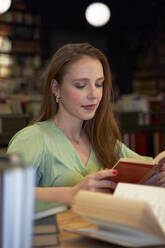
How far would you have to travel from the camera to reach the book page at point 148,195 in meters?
1.07

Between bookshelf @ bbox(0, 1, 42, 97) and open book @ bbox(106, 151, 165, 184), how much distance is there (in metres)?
6.91

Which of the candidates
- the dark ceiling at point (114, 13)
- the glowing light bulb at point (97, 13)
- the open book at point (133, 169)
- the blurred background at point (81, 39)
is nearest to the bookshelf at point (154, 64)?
the blurred background at point (81, 39)

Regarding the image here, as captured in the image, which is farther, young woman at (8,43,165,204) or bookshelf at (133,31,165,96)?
bookshelf at (133,31,165,96)

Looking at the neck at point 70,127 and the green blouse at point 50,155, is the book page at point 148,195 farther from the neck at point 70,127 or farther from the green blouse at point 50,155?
the neck at point 70,127

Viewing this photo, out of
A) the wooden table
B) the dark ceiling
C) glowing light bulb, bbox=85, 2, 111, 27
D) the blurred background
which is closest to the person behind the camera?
the wooden table

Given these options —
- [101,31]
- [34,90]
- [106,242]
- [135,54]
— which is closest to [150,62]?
[135,54]

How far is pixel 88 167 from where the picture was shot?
1.79m

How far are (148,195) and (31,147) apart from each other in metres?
0.70

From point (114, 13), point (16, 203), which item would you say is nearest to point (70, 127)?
point (16, 203)

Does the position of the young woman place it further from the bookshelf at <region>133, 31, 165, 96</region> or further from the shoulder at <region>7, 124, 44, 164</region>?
the bookshelf at <region>133, 31, 165, 96</region>

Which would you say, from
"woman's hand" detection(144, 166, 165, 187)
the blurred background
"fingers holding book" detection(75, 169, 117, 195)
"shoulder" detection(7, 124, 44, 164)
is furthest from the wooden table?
the blurred background

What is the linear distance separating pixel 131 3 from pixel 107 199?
9.44 m

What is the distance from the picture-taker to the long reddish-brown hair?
182 centimetres

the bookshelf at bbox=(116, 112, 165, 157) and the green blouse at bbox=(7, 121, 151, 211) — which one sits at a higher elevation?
the green blouse at bbox=(7, 121, 151, 211)
